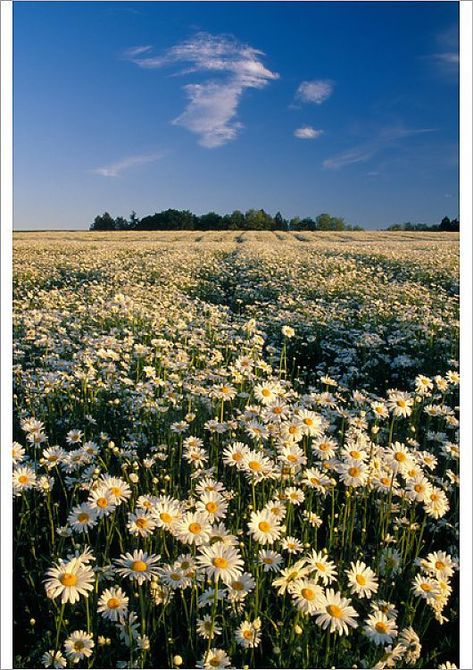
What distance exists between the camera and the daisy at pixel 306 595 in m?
1.81

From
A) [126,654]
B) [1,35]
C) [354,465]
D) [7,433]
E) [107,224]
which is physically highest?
[107,224]

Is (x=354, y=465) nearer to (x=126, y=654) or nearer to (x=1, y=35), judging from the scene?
(x=126, y=654)

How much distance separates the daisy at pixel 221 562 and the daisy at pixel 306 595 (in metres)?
0.24

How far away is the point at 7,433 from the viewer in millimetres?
2500

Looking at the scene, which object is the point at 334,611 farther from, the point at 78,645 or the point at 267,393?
the point at 267,393

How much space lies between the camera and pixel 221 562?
1837 mm

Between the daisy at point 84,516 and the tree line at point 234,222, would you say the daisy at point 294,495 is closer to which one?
the daisy at point 84,516

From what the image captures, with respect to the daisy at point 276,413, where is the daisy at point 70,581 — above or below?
below

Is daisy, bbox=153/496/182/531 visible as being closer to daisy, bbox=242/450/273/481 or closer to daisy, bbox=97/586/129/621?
daisy, bbox=97/586/129/621

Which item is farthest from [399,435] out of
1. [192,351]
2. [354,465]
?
[192,351]

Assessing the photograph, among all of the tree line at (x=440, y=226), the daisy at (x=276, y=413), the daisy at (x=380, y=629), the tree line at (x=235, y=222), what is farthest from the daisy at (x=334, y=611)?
the tree line at (x=235, y=222)

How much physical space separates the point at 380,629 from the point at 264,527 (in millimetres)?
628

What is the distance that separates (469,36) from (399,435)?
10.2 ft

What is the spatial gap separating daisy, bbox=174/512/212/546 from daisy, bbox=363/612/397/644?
2.54 feet
